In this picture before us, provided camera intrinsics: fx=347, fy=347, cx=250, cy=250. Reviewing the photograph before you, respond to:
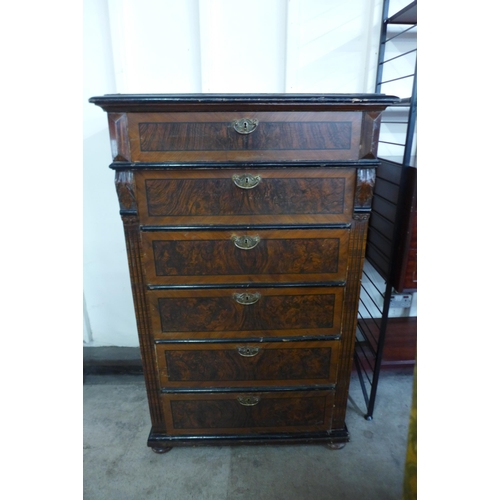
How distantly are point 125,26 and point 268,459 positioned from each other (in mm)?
1951

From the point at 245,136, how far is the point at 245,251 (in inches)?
14.9

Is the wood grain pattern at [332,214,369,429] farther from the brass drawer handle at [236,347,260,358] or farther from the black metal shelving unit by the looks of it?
the brass drawer handle at [236,347,260,358]

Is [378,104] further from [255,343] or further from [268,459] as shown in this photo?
[268,459]

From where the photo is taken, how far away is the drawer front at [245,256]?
1.18 m

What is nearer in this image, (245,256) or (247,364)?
(245,256)

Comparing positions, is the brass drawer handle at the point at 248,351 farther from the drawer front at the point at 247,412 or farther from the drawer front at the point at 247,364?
the drawer front at the point at 247,412

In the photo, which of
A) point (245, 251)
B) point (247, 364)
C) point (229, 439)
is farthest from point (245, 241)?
point (229, 439)

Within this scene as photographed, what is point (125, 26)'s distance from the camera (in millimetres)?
1495

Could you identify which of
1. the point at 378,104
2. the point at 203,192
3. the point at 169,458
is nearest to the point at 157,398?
the point at 169,458

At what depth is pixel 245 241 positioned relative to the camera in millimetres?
1187

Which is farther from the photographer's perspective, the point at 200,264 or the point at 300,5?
the point at 300,5

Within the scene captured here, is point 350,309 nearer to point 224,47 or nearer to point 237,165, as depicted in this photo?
point 237,165
